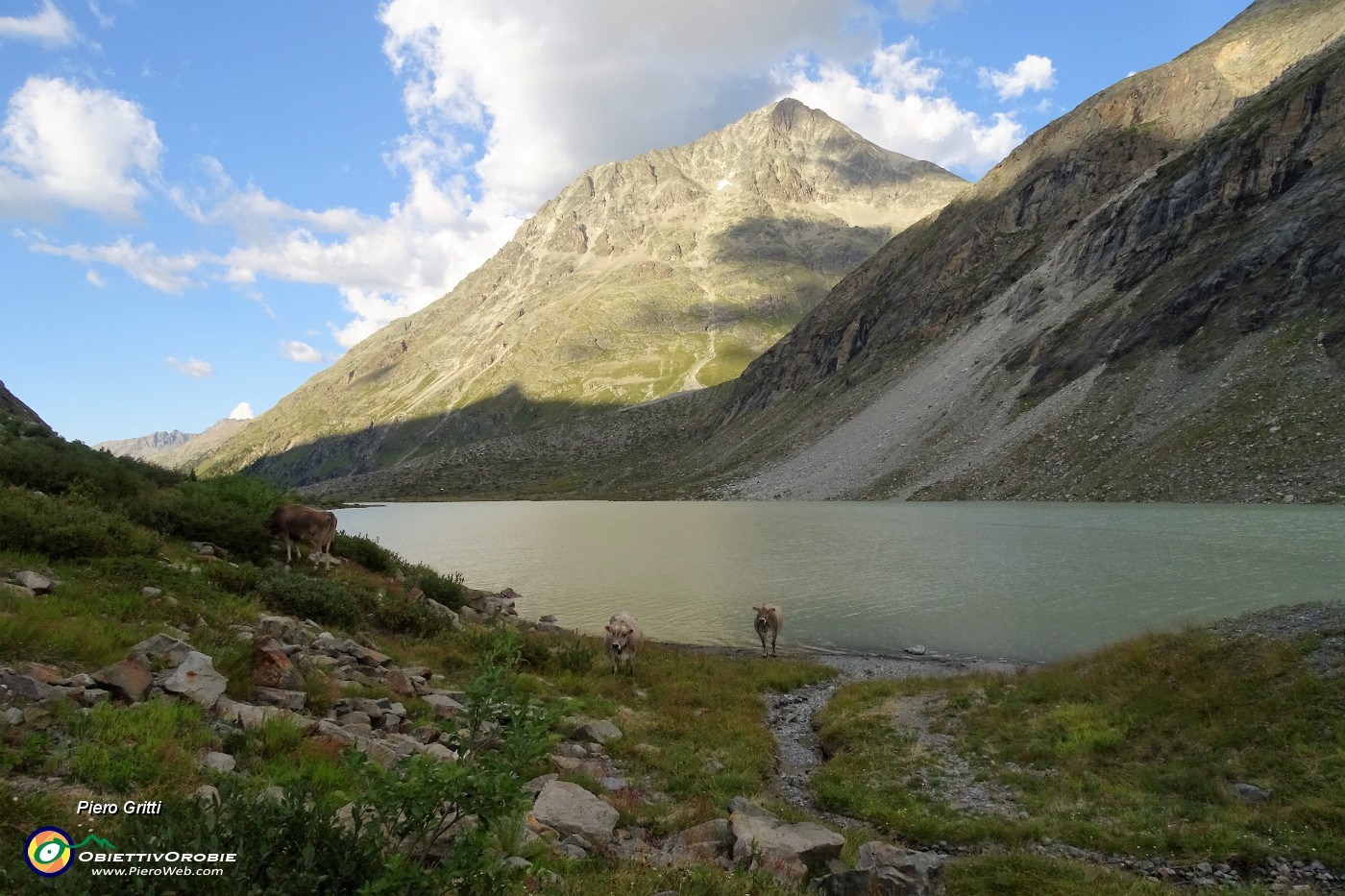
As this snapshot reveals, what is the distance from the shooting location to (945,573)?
35.4 m

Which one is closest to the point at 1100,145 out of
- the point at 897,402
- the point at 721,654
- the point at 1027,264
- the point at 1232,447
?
the point at 1027,264

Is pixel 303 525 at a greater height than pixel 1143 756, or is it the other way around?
pixel 303 525

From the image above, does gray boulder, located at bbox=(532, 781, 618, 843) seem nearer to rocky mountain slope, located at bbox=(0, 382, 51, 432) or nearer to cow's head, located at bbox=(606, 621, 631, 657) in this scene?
cow's head, located at bbox=(606, 621, 631, 657)

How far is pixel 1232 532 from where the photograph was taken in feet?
131

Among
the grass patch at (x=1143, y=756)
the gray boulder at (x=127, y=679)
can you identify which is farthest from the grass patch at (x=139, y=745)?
the grass patch at (x=1143, y=756)

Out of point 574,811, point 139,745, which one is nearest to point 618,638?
point 574,811

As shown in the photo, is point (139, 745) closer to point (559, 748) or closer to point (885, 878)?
point (559, 748)

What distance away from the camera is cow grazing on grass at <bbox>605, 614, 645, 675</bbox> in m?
18.2

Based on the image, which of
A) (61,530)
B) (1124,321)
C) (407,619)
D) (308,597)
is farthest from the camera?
(1124,321)

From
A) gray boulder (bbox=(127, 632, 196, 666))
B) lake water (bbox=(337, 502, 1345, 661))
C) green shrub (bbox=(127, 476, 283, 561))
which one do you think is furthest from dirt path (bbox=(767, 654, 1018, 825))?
green shrub (bbox=(127, 476, 283, 561))

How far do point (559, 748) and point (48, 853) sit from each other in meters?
7.97

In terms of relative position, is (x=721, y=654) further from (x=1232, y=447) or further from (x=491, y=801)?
(x=1232, y=447)

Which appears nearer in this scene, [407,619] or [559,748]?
[559,748]

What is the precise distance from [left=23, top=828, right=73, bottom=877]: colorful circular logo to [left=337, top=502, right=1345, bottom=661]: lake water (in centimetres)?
2298
